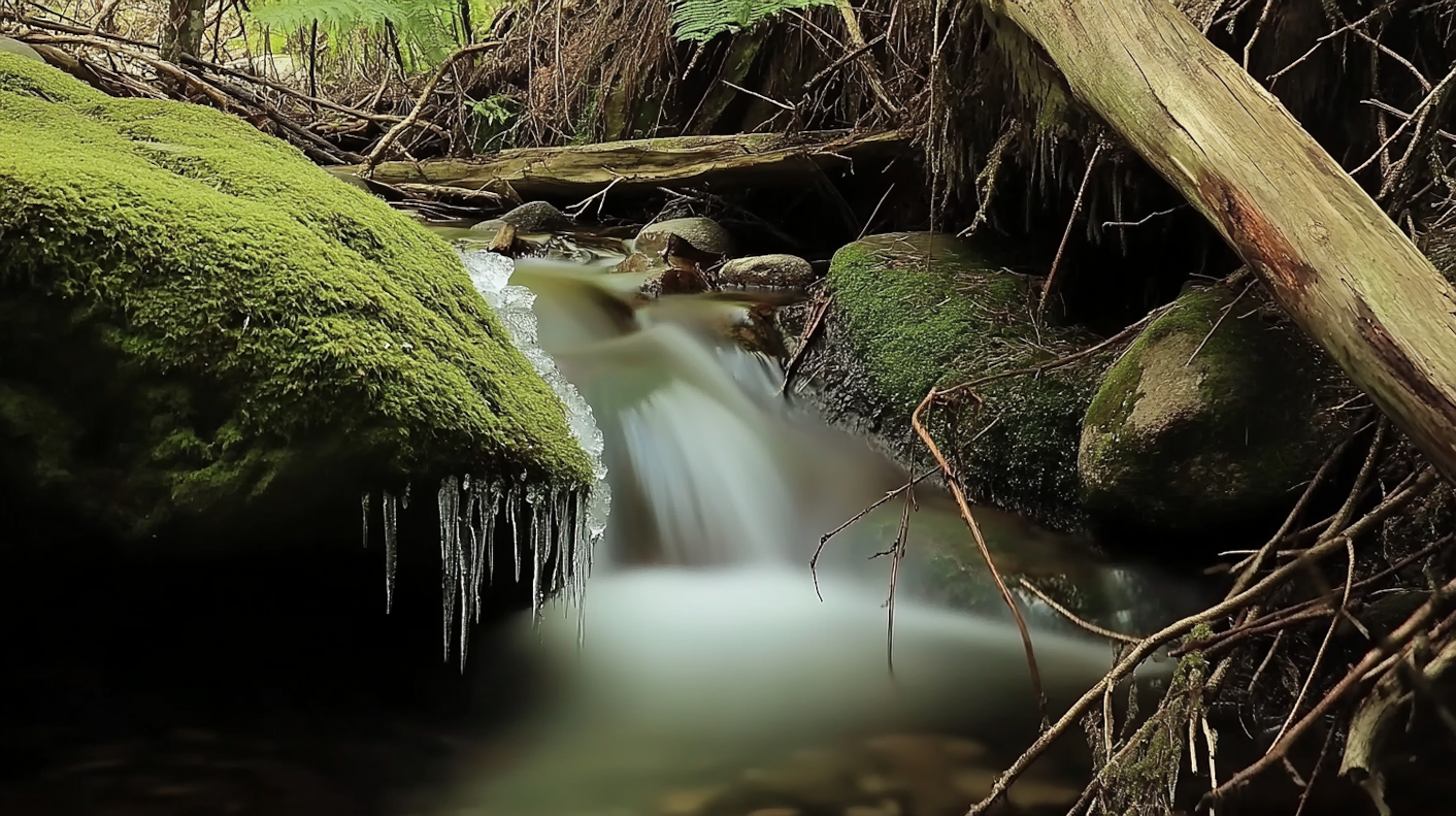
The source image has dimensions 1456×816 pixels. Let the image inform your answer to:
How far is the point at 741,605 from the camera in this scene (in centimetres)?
314

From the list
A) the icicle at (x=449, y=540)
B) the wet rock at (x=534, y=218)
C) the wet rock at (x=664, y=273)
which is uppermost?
the wet rock at (x=534, y=218)

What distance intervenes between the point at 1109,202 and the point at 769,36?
3.26m

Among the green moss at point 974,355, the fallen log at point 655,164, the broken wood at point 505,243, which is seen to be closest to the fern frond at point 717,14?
the fallen log at point 655,164

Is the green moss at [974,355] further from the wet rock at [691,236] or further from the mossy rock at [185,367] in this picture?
the mossy rock at [185,367]

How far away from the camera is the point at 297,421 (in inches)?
84.3

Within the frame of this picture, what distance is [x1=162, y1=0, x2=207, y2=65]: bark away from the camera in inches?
258

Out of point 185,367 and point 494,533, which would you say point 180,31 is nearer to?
point 185,367

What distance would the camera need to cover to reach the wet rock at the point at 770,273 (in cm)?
506

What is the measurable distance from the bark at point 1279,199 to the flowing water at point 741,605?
1.30 metres

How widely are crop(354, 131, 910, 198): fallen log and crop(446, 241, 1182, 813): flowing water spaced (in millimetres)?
1419

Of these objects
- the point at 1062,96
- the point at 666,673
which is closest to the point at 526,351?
the point at 666,673

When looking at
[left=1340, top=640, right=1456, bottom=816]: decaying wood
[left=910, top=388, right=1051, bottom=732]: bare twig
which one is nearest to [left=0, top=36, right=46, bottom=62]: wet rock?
[left=910, top=388, right=1051, bottom=732]: bare twig

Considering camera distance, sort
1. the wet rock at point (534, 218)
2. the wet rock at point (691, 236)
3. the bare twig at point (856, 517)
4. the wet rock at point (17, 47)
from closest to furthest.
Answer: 1. the bare twig at point (856, 517)
2. the wet rock at point (17, 47)
3. the wet rock at point (691, 236)
4. the wet rock at point (534, 218)

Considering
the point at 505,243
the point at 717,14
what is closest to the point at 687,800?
the point at 505,243
